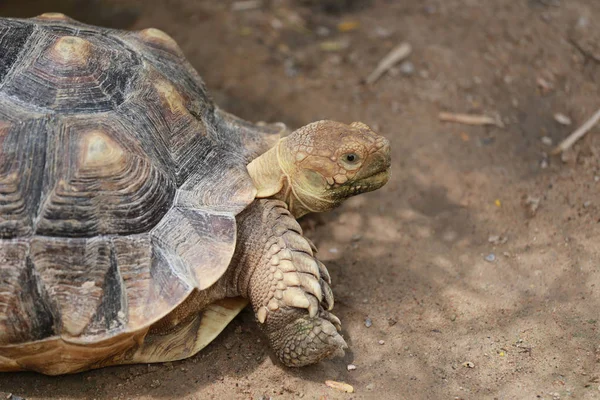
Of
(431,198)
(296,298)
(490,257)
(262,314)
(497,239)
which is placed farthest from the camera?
(431,198)

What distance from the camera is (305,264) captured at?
338 centimetres

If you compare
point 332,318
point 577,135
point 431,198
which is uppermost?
point 332,318

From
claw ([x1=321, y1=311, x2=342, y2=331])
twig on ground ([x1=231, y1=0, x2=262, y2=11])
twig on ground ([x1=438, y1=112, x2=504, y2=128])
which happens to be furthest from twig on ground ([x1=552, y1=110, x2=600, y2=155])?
twig on ground ([x1=231, y1=0, x2=262, y2=11])

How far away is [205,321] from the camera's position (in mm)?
3557

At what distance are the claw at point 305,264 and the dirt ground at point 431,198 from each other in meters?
0.55

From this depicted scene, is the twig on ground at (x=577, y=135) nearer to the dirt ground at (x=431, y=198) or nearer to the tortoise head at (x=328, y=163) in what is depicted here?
the dirt ground at (x=431, y=198)

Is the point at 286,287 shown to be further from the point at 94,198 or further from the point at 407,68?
the point at 407,68

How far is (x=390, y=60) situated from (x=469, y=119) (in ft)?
3.24

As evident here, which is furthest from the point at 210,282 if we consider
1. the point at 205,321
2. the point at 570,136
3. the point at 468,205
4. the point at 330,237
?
the point at 570,136

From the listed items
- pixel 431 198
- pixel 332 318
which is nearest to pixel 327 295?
pixel 332 318

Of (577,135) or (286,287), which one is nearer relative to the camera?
(286,287)

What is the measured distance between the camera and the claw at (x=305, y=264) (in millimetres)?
3361

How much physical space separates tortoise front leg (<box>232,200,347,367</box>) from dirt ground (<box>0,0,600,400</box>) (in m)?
0.20

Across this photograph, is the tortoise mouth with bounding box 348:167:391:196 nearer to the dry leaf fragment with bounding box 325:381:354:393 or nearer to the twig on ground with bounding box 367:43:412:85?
the dry leaf fragment with bounding box 325:381:354:393
